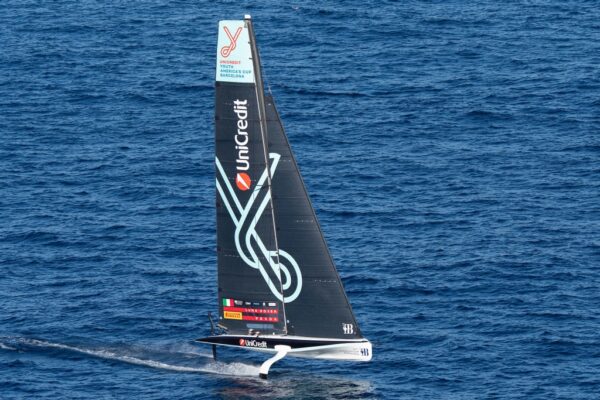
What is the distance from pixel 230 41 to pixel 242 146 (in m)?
7.00

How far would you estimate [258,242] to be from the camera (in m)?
96.2

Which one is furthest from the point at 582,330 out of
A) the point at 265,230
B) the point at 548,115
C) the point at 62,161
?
the point at 62,161

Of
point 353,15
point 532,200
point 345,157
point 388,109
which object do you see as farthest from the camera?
point 353,15

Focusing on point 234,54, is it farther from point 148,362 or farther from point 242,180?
point 148,362

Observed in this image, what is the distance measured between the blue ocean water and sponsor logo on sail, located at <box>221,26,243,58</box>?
2239 cm

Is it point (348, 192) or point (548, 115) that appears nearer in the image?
point (348, 192)

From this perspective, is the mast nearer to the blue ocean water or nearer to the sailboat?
the sailboat

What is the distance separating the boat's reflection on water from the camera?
95562mm

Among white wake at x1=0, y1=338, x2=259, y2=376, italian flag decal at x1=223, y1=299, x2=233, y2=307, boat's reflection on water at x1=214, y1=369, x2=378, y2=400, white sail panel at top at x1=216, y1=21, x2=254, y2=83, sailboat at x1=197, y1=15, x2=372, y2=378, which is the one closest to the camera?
white sail panel at top at x1=216, y1=21, x2=254, y2=83

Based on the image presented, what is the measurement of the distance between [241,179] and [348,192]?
42021 millimetres

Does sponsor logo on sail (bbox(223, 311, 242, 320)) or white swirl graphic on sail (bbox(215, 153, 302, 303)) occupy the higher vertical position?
white swirl graphic on sail (bbox(215, 153, 302, 303))

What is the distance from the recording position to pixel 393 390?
98188mm

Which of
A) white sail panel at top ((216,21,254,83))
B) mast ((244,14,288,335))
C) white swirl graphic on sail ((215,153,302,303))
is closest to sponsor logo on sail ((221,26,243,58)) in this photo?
white sail panel at top ((216,21,254,83))

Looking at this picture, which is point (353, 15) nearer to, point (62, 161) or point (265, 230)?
point (62, 161)
